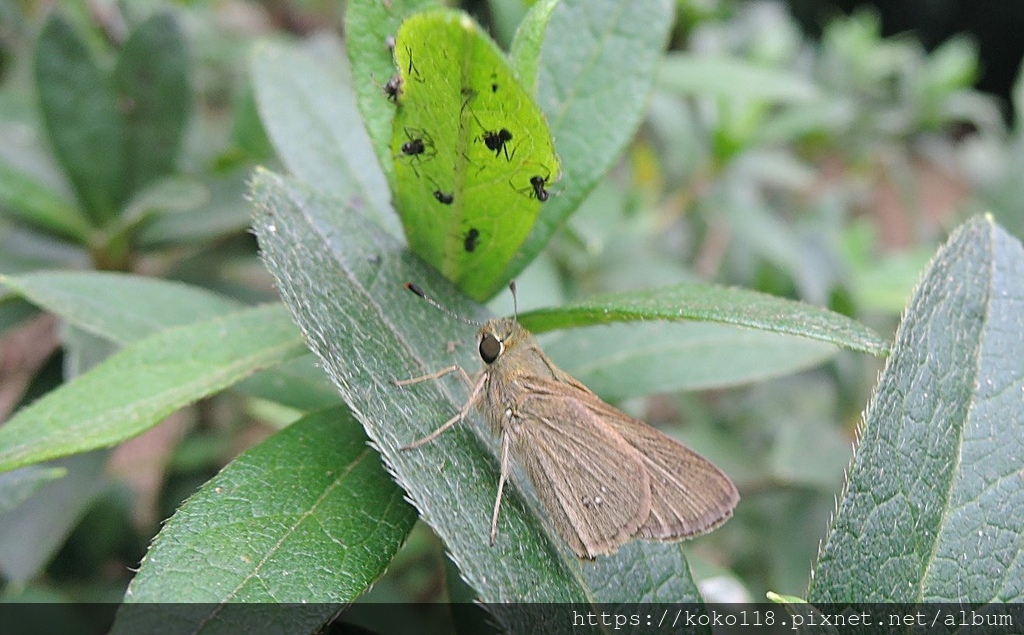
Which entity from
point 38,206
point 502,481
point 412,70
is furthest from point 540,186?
point 38,206

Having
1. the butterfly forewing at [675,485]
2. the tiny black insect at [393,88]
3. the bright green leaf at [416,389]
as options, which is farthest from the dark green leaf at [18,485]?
the butterfly forewing at [675,485]

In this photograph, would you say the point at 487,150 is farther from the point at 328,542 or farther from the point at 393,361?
the point at 328,542

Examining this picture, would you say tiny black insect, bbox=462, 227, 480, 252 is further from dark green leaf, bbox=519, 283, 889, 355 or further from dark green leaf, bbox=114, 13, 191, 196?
dark green leaf, bbox=114, 13, 191, 196

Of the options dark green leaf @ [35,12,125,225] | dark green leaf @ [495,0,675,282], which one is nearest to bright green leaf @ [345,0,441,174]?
dark green leaf @ [495,0,675,282]

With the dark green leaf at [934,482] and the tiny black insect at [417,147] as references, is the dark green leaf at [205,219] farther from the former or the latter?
the dark green leaf at [934,482]

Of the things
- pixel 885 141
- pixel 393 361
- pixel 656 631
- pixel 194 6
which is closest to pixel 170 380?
pixel 393 361

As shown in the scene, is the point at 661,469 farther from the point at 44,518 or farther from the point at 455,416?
the point at 44,518
